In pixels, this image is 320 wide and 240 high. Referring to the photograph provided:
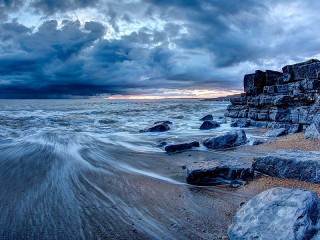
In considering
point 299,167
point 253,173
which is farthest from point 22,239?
point 299,167

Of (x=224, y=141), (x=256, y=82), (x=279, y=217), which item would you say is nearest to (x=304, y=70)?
(x=256, y=82)

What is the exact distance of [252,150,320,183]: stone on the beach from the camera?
4.87 meters

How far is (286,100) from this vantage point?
587 inches

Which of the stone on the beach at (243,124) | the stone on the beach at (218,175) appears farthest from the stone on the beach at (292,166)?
the stone on the beach at (243,124)

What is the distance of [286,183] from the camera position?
16.5 feet

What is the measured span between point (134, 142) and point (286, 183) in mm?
7434

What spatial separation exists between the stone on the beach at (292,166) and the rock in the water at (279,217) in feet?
5.88

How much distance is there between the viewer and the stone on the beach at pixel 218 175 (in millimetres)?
5555

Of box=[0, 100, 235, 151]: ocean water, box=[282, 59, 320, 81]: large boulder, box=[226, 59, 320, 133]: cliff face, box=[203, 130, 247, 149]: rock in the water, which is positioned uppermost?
box=[282, 59, 320, 81]: large boulder

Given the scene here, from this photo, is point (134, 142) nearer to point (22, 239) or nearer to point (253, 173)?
point (253, 173)

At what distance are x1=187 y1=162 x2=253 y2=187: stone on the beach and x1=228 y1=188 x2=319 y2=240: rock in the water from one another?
1.98 m

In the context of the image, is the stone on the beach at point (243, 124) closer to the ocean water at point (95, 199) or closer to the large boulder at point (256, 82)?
the large boulder at point (256, 82)

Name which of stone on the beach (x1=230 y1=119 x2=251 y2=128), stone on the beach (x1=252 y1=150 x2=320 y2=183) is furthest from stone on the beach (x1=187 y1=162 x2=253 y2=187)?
stone on the beach (x1=230 y1=119 x2=251 y2=128)

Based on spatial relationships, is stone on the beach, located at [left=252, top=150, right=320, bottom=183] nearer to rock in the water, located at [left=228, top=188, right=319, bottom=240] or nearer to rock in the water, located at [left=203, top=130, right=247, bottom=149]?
rock in the water, located at [left=228, top=188, right=319, bottom=240]
